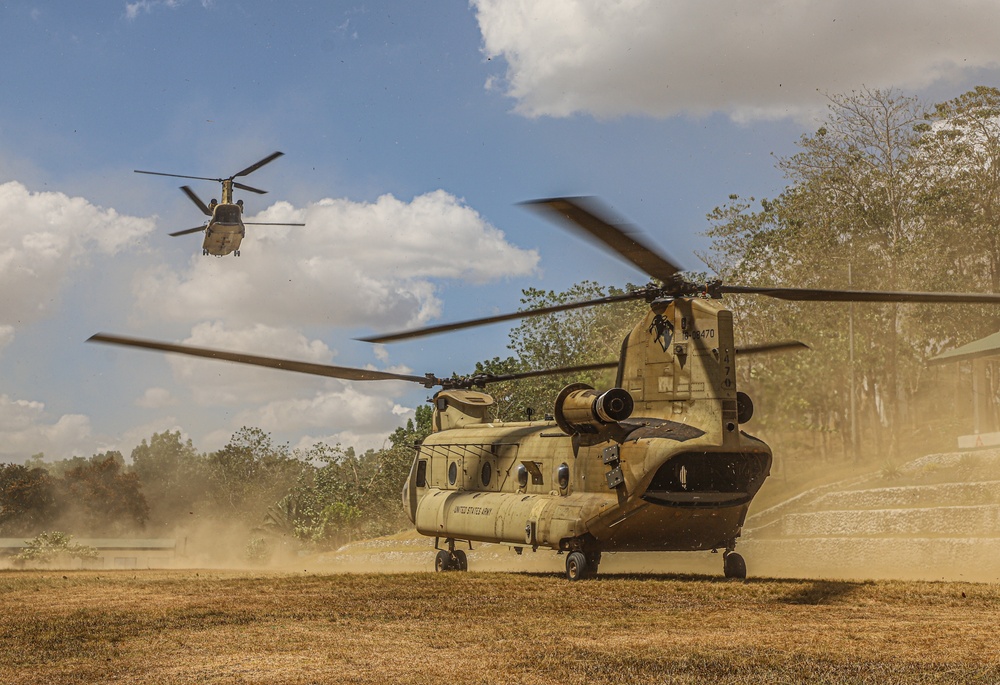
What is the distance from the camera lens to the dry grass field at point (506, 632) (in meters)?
9.40

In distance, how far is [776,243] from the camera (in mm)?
56031

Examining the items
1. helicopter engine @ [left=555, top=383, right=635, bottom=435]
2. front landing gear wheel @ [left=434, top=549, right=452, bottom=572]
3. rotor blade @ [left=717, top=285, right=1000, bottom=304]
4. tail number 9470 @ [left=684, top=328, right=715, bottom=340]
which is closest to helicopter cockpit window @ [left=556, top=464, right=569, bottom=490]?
helicopter engine @ [left=555, top=383, right=635, bottom=435]

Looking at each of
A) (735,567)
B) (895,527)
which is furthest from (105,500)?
(735,567)

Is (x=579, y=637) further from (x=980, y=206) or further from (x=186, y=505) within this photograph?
(x=186, y=505)

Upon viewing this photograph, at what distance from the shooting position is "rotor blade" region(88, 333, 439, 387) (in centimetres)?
1806

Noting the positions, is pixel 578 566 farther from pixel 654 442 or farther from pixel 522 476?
pixel 522 476

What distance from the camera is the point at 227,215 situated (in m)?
46.8

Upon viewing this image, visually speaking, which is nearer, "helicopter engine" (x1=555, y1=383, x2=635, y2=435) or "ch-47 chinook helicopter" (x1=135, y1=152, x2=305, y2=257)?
"helicopter engine" (x1=555, y1=383, x2=635, y2=435)

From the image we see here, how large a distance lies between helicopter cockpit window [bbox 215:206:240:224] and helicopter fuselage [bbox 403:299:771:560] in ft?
100

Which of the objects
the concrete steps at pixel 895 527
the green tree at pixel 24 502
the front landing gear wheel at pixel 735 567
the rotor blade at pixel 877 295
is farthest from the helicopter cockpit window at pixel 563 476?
the green tree at pixel 24 502

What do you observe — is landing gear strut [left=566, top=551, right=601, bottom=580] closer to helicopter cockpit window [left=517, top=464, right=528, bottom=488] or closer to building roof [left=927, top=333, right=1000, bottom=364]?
helicopter cockpit window [left=517, top=464, right=528, bottom=488]

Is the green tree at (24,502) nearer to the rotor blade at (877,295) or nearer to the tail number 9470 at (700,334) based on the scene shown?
the tail number 9470 at (700,334)

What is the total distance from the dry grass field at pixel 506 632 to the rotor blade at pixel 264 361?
4.31 meters

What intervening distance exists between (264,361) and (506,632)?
976 cm
